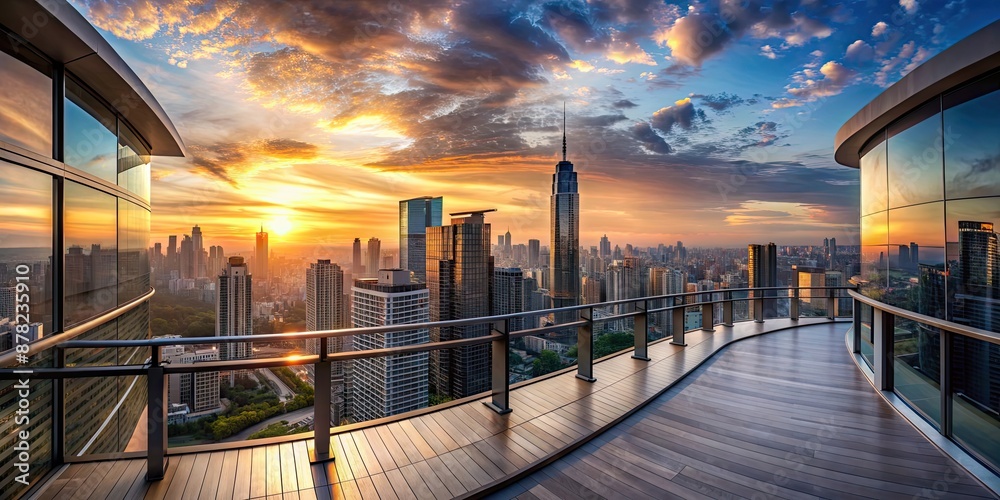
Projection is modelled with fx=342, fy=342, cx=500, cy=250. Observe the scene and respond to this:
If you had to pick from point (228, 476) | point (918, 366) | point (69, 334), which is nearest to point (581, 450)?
point (228, 476)

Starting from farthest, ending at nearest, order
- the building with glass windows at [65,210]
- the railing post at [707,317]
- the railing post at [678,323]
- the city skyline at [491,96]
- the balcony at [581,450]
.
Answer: the railing post at [707,317], the railing post at [678,323], the city skyline at [491,96], the building with glass windows at [65,210], the balcony at [581,450]

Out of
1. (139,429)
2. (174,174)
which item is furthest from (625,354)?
(174,174)

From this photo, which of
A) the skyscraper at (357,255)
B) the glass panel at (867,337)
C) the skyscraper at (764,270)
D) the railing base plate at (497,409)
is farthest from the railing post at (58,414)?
the skyscraper at (357,255)

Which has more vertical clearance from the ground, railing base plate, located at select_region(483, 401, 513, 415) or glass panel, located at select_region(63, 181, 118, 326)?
glass panel, located at select_region(63, 181, 118, 326)

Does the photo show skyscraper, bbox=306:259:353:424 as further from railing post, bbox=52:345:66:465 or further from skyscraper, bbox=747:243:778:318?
skyscraper, bbox=747:243:778:318

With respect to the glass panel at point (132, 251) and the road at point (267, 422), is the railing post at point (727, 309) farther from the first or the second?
the glass panel at point (132, 251)

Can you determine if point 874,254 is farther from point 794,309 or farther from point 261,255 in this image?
point 261,255

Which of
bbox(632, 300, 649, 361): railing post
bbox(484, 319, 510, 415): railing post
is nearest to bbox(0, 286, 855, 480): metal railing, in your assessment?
bbox(484, 319, 510, 415): railing post
